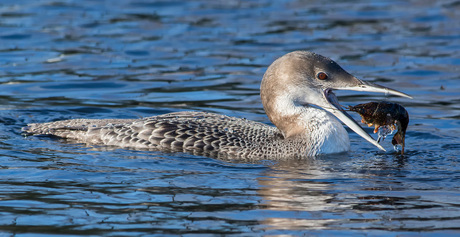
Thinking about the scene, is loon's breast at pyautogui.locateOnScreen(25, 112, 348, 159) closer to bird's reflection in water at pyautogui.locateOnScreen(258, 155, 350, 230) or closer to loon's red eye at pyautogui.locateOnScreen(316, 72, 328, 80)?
bird's reflection in water at pyautogui.locateOnScreen(258, 155, 350, 230)

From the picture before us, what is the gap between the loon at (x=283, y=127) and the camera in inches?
302

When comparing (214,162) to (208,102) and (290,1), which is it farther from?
(290,1)

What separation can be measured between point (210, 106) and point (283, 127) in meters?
2.44

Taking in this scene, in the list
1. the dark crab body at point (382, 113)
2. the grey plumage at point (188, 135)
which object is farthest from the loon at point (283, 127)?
the dark crab body at point (382, 113)

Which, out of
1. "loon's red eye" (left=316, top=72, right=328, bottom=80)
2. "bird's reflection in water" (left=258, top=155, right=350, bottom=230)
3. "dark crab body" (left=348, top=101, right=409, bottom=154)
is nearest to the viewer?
"bird's reflection in water" (left=258, top=155, right=350, bottom=230)

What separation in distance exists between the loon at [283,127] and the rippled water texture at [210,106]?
7.6 inches

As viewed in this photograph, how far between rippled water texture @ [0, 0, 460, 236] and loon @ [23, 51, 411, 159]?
19cm

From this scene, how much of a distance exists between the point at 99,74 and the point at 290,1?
6062mm

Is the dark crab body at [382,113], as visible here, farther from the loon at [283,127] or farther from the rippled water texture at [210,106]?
the rippled water texture at [210,106]

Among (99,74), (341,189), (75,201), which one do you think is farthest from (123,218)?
(99,74)

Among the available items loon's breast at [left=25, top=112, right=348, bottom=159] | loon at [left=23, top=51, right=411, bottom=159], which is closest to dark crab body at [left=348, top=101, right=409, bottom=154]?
loon at [left=23, top=51, right=411, bottom=159]

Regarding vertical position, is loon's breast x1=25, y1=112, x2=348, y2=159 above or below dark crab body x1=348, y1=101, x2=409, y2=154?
below

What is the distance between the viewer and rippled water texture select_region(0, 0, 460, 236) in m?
5.71

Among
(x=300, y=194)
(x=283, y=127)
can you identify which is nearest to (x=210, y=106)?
(x=283, y=127)
